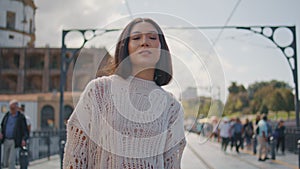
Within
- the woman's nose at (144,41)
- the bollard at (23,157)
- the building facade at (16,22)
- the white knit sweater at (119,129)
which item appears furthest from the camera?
the building facade at (16,22)

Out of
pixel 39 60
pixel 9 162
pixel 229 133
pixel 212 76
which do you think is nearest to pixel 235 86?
pixel 39 60

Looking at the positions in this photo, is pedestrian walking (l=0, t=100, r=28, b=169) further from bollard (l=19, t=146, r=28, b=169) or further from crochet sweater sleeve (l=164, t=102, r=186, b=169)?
crochet sweater sleeve (l=164, t=102, r=186, b=169)

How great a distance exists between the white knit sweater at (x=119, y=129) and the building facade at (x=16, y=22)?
50332 millimetres

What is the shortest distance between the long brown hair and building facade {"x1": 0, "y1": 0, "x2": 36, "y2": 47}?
5020 cm

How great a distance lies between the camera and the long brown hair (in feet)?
6.83

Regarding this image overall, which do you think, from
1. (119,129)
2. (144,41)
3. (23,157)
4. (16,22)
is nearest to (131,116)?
(119,129)

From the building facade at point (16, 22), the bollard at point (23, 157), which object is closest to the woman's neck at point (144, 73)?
the bollard at point (23, 157)

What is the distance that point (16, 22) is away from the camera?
55750 millimetres

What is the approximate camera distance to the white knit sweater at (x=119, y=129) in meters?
1.92

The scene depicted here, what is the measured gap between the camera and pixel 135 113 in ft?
6.48

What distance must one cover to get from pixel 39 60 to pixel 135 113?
63.9 metres

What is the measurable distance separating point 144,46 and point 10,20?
182 ft

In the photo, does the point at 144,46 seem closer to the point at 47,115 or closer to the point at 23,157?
the point at 23,157

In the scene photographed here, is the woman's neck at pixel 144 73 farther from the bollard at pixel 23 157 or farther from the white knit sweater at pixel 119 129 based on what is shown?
the bollard at pixel 23 157
